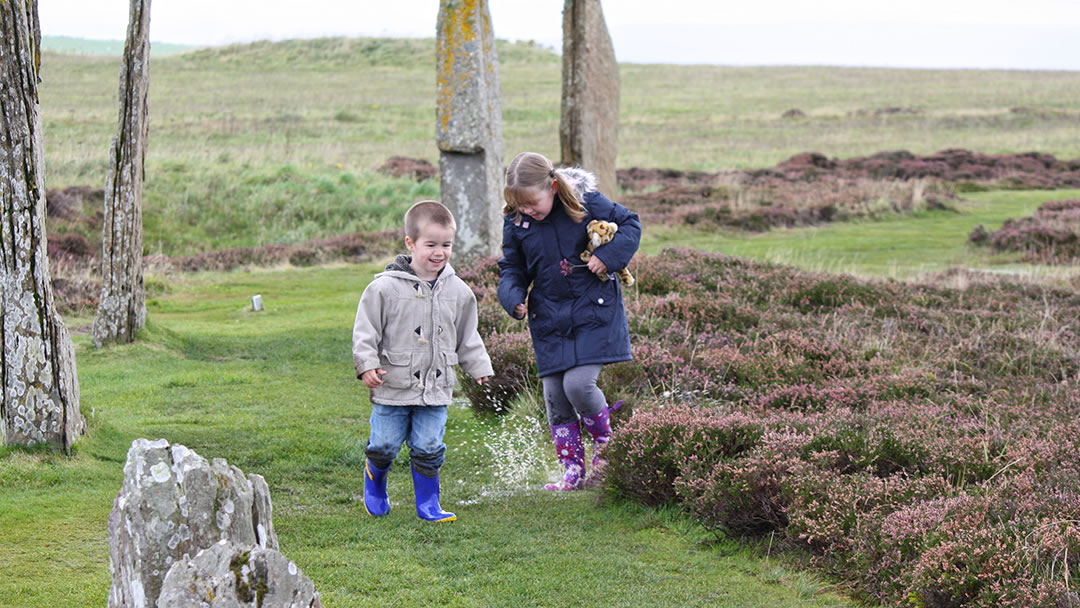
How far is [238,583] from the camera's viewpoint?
99.7 inches

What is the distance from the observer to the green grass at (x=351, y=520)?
468 cm

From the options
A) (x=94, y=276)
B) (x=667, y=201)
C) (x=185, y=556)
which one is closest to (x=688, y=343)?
(x=185, y=556)

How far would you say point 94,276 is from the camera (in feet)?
51.9

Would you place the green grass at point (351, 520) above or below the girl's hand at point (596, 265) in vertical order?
below

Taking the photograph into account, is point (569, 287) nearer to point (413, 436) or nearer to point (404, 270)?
point (404, 270)

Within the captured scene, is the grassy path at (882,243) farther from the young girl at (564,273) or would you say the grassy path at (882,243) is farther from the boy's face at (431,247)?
the boy's face at (431,247)

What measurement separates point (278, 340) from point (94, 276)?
6189 mm

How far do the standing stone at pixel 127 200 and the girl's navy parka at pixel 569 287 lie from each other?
4473 mm

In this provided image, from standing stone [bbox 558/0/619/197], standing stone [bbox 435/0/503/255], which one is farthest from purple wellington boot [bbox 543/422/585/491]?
standing stone [bbox 558/0/619/197]

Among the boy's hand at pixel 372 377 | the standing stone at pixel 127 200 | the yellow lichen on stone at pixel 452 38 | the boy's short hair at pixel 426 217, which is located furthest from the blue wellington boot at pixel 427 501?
the yellow lichen on stone at pixel 452 38

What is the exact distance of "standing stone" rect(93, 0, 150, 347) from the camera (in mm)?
8992

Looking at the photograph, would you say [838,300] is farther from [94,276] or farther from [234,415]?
[94,276]

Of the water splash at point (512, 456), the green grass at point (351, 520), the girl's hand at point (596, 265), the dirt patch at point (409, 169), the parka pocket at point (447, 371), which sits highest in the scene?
the girl's hand at point (596, 265)

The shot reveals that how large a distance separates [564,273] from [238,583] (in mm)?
3817
